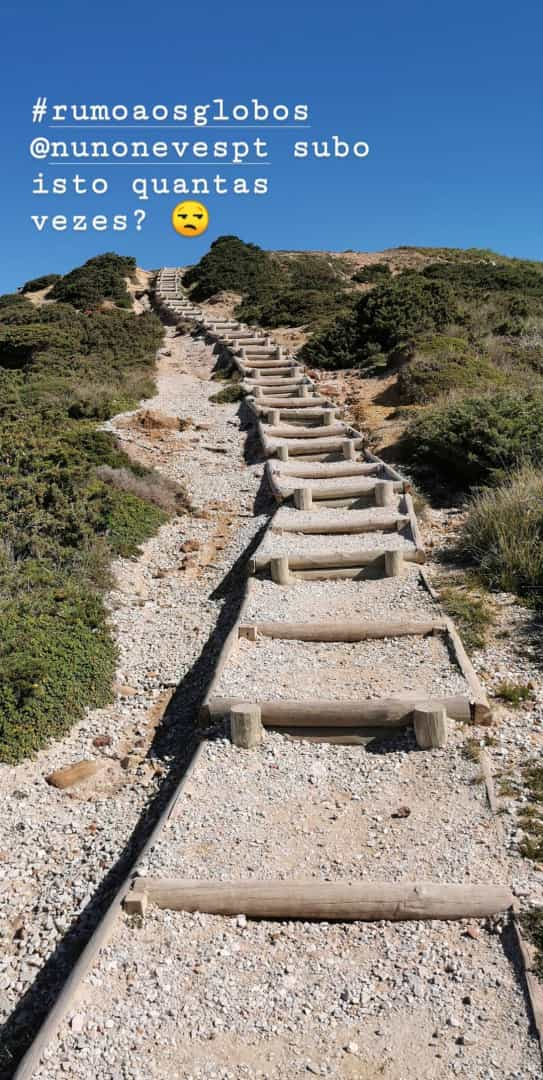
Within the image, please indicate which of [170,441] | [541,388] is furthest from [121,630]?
[541,388]

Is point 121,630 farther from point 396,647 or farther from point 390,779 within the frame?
point 390,779

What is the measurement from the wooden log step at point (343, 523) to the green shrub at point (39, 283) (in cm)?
3829

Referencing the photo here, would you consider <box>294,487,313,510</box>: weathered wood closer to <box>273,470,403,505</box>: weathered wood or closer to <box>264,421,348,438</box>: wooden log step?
<box>273,470,403,505</box>: weathered wood

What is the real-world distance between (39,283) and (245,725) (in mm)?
43261

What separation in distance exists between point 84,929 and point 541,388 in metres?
13.0

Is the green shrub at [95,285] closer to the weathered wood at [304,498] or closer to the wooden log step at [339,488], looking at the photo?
the wooden log step at [339,488]

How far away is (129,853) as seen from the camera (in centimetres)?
511

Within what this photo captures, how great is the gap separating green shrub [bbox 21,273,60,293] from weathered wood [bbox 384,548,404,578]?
40.3 meters

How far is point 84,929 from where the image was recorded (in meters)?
4.56

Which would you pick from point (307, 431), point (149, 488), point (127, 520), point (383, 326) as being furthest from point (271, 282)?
point (127, 520)

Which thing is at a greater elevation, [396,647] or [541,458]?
[541,458]

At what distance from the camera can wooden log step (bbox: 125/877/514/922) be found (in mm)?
4102

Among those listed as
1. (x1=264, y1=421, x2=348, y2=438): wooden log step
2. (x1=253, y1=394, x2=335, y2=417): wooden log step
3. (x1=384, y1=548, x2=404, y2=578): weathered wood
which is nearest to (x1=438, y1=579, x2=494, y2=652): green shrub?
(x1=384, y1=548, x2=404, y2=578): weathered wood

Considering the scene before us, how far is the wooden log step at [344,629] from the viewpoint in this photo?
6.95 m
